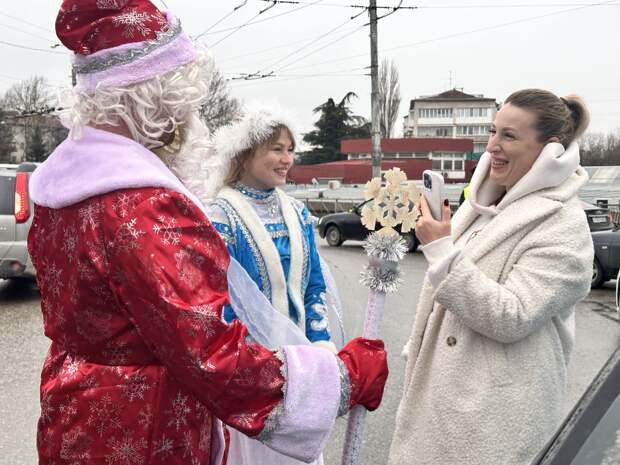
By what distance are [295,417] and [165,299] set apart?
1.37ft

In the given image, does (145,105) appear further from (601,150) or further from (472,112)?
(472,112)

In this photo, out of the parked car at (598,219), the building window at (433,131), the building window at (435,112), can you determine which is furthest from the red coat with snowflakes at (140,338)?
the building window at (433,131)

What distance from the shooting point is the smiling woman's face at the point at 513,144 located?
7.04 ft

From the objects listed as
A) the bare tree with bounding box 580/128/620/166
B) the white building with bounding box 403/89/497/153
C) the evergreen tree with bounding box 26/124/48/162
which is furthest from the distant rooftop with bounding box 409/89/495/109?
the evergreen tree with bounding box 26/124/48/162

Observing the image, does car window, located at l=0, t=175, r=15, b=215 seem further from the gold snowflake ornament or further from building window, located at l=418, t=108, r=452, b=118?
building window, located at l=418, t=108, r=452, b=118

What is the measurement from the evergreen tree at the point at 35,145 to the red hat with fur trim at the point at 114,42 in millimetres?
53225

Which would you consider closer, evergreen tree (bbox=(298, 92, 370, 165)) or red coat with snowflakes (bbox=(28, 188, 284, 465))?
red coat with snowflakes (bbox=(28, 188, 284, 465))

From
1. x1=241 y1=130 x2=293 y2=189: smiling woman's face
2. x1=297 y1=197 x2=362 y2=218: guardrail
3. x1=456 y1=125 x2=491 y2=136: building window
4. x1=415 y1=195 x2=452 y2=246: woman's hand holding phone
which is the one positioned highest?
x1=456 y1=125 x2=491 y2=136: building window

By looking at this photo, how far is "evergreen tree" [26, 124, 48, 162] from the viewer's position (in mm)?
50562

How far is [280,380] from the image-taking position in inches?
55.1

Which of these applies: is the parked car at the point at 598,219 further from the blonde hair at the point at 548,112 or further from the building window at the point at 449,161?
the building window at the point at 449,161

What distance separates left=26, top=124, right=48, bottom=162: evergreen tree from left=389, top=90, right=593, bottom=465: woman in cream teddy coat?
2093 inches

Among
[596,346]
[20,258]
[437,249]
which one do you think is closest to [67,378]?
[437,249]

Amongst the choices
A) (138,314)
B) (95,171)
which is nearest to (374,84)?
(95,171)
